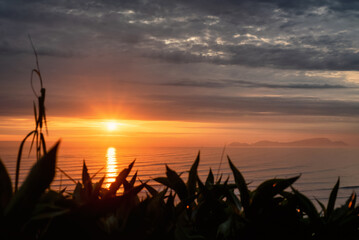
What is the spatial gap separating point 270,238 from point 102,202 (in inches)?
23.5

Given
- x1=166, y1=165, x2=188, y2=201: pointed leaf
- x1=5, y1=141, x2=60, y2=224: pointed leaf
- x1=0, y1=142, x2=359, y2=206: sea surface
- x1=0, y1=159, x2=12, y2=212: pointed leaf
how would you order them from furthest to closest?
x1=0, y1=142, x2=359, y2=206: sea surface → x1=166, y1=165, x2=188, y2=201: pointed leaf → x1=0, y1=159, x2=12, y2=212: pointed leaf → x1=5, y1=141, x2=60, y2=224: pointed leaf

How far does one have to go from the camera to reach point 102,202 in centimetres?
102

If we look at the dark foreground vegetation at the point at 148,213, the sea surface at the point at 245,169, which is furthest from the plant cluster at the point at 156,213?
the sea surface at the point at 245,169

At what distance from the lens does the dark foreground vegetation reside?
32.7 inches

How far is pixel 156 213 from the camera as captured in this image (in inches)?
44.8

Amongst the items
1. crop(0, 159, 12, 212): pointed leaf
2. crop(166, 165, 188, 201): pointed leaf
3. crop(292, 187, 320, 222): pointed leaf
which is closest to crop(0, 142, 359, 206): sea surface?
crop(166, 165, 188, 201): pointed leaf

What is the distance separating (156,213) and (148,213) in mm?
35

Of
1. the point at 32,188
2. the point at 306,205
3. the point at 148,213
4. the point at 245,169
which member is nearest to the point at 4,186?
the point at 32,188

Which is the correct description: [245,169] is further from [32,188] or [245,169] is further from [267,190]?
[32,188]

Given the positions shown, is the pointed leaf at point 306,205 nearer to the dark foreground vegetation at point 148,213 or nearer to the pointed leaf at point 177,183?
the dark foreground vegetation at point 148,213

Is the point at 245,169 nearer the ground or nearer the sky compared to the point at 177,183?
nearer the ground

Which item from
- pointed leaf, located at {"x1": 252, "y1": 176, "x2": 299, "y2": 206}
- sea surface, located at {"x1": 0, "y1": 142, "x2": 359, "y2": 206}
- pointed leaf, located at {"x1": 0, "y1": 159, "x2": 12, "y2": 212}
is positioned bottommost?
sea surface, located at {"x1": 0, "y1": 142, "x2": 359, "y2": 206}

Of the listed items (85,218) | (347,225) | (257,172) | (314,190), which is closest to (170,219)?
(85,218)

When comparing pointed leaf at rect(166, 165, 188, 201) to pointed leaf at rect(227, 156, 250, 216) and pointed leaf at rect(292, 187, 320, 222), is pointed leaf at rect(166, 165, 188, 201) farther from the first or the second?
pointed leaf at rect(292, 187, 320, 222)
